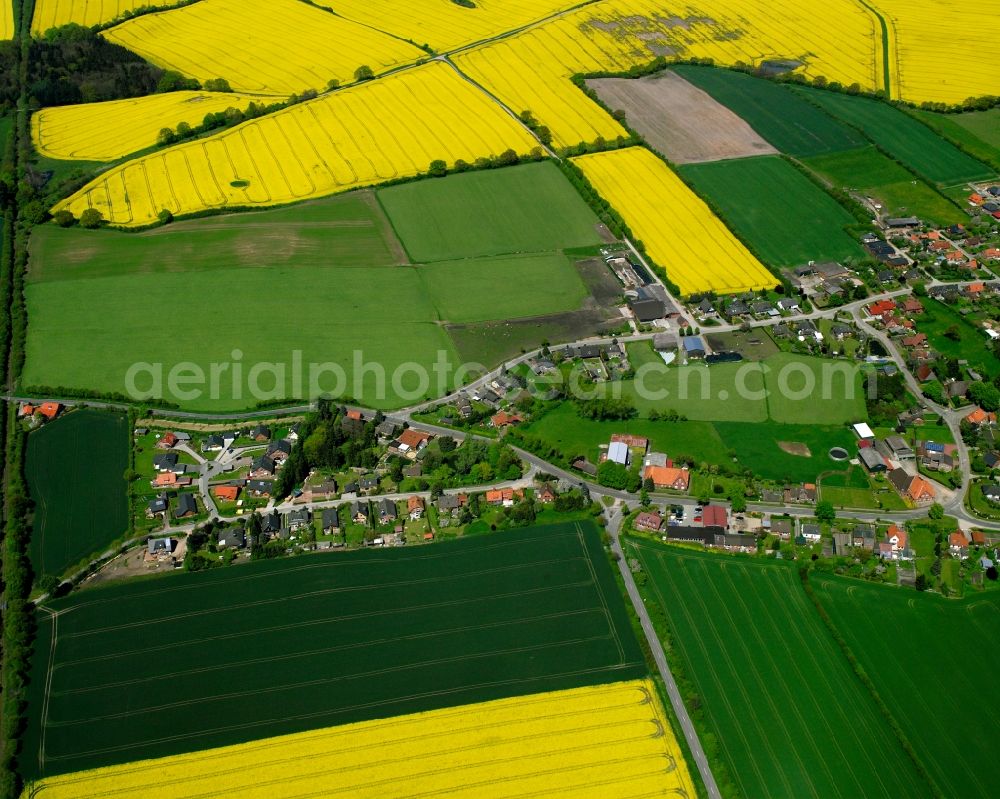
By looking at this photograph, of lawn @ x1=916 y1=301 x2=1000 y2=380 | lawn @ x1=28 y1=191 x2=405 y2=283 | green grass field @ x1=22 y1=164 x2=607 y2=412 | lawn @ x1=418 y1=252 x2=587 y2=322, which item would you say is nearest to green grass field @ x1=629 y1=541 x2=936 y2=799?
green grass field @ x1=22 y1=164 x2=607 y2=412

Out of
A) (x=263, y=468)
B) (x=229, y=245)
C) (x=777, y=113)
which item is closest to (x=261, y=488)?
(x=263, y=468)

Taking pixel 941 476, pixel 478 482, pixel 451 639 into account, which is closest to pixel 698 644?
pixel 451 639

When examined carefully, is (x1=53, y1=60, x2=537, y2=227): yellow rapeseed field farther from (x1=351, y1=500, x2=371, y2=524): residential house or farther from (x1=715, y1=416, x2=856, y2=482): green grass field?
(x1=715, y1=416, x2=856, y2=482): green grass field

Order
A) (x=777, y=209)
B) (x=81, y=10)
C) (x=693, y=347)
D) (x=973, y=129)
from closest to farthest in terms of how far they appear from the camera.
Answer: (x=693, y=347)
(x=777, y=209)
(x=973, y=129)
(x=81, y=10)

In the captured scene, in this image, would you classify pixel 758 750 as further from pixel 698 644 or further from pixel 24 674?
pixel 24 674

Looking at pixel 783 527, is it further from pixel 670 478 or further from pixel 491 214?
pixel 491 214

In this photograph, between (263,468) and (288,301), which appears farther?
(288,301)
